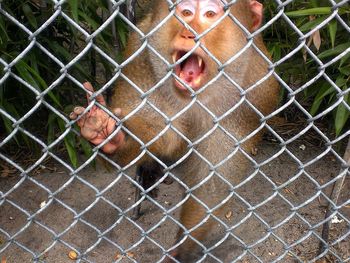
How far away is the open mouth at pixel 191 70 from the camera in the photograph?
2.44 metres

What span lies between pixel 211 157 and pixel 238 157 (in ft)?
0.52

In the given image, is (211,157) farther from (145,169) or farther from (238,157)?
(145,169)

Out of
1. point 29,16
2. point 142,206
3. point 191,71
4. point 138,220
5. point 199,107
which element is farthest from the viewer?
point 142,206

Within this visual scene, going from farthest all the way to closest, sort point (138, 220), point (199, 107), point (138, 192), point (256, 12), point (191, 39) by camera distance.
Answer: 1. point (138, 220)
2. point (138, 192)
3. point (199, 107)
4. point (256, 12)
5. point (191, 39)

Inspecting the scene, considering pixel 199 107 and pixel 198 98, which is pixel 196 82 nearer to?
pixel 198 98

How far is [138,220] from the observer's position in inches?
143

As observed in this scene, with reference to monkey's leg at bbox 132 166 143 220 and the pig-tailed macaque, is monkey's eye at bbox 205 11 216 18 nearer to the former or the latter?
the pig-tailed macaque

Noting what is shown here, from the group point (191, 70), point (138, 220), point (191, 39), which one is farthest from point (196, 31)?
point (138, 220)

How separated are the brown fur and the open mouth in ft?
0.29

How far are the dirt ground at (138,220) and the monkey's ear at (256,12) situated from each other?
3.16 ft

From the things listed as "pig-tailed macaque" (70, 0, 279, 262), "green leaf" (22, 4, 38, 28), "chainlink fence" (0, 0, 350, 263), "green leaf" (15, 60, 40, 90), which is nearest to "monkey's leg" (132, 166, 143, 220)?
"chainlink fence" (0, 0, 350, 263)

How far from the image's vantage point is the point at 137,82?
2883 millimetres

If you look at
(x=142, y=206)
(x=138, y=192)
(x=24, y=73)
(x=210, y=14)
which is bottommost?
(x=142, y=206)

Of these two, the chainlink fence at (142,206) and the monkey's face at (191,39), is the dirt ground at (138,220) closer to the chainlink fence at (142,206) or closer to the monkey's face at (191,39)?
the chainlink fence at (142,206)
